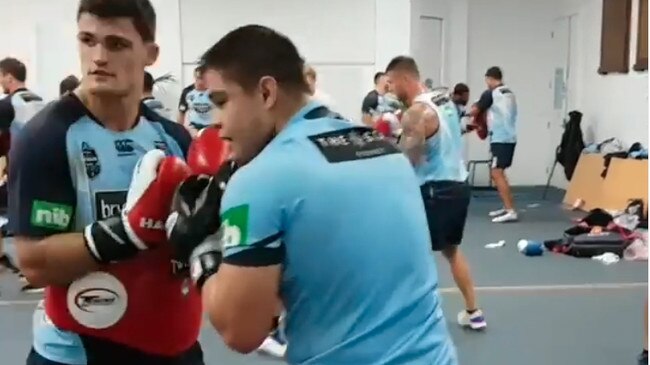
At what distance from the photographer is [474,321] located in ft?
15.0

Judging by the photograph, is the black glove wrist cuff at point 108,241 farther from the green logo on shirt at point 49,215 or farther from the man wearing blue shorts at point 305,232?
the man wearing blue shorts at point 305,232

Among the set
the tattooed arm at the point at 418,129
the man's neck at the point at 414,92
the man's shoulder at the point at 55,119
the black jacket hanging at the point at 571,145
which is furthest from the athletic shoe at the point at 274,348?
the black jacket hanging at the point at 571,145

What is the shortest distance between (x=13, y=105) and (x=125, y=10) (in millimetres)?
4395

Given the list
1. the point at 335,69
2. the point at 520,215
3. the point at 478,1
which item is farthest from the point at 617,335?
the point at 478,1

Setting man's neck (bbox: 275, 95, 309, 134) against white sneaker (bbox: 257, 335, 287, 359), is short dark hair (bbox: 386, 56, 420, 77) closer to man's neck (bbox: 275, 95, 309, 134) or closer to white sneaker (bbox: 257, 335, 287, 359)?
white sneaker (bbox: 257, 335, 287, 359)

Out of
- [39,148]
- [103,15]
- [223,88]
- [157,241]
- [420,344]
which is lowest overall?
[420,344]

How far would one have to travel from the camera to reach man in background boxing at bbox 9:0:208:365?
1.67 meters

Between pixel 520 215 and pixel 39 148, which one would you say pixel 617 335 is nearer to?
pixel 39 148

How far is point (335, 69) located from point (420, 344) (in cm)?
909

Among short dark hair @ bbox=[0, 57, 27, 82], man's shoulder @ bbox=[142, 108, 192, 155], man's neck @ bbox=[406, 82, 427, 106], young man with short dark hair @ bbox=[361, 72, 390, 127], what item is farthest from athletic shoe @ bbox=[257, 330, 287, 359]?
young man with short dark hair @ bbox=[361, 72, 390, 127]

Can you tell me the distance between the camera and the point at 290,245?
1324 mm

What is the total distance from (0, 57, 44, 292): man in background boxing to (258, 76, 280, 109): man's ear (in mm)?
3803

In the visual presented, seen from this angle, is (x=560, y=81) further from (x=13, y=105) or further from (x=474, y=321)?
(x=13, y=105)

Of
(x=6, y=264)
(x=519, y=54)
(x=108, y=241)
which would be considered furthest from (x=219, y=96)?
(x=519, y=54)
